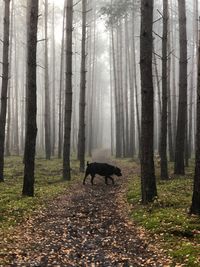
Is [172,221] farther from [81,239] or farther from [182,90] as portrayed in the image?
[182,90]

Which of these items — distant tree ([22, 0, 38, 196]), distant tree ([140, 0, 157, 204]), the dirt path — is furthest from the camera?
distant tree ([22, 0, 38, 196])

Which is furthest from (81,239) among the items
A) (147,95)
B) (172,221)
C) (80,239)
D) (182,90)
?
(182,90)

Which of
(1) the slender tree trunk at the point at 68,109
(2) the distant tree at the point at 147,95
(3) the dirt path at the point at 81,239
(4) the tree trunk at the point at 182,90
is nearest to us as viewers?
(3) the dirt path at the point at 81,239

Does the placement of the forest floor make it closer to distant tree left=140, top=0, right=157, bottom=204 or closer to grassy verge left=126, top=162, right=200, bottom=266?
grassy verge left=126, top=162, right=200, bottom=266

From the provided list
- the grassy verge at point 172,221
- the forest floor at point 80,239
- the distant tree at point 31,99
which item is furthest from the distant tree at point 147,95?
the distant tree at point 31,99

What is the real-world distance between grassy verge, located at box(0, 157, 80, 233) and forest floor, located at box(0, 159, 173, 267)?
1.10ft

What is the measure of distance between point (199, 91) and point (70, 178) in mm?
10726

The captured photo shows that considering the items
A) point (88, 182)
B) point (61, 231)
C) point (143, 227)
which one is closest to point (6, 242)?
point (61, 231)

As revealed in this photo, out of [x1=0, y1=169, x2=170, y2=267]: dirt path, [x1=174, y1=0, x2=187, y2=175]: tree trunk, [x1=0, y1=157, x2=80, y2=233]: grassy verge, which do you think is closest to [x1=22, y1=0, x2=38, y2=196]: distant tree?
[x1=0, y1=157, x2=80, y2=233]: grassy verge

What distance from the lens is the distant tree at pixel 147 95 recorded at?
12344mm

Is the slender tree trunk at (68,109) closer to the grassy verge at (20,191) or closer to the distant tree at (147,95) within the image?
the grassy verge at (20,191)

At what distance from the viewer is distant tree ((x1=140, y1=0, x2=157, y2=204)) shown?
12344mm

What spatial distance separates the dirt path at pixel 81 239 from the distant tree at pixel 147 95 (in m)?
1.18

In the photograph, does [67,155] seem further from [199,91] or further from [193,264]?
[193,264]
